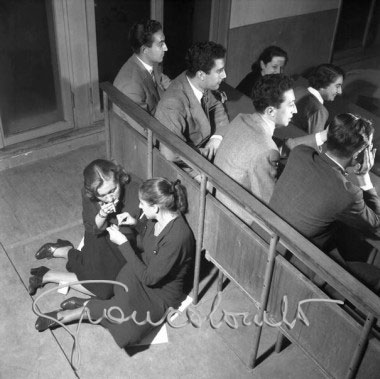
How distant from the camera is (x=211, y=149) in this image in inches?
165

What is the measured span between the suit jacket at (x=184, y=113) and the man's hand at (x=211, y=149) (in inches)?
3.6

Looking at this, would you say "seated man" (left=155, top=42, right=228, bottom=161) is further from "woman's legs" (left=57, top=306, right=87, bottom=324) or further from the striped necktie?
"woman's legs" (left=57, top=306, right=87, bottom=324)

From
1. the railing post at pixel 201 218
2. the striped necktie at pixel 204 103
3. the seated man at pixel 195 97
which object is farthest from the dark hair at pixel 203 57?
the railing post at pixel 201 218

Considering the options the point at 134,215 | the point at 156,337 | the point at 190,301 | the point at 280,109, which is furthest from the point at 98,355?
the point at 280,109

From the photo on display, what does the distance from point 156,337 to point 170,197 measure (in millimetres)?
1077

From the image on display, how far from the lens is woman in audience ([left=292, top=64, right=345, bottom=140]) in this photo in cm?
460

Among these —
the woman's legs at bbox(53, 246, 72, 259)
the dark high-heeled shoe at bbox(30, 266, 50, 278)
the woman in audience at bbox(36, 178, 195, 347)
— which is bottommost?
the dark high-heeled shoe at bbox(30, 266, 50, 278)

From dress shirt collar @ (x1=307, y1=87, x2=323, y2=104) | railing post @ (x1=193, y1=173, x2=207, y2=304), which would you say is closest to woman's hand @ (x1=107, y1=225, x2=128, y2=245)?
railing post @ (x1=193, y1=173, x2=207, y2=304)

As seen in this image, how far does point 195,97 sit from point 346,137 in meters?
1.44

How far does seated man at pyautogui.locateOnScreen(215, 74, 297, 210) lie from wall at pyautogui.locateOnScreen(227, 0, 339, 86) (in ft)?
11.4

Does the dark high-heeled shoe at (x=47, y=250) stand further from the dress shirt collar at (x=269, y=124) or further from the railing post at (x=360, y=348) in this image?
the railing post at (x=360, y=348)

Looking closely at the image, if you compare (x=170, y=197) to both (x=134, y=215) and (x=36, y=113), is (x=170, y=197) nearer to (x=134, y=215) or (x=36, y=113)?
(x=134, y=215)

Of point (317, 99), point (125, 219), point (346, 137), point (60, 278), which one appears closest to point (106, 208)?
point (125, 219)

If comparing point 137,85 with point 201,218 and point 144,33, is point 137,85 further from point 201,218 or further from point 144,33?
point 201,218
